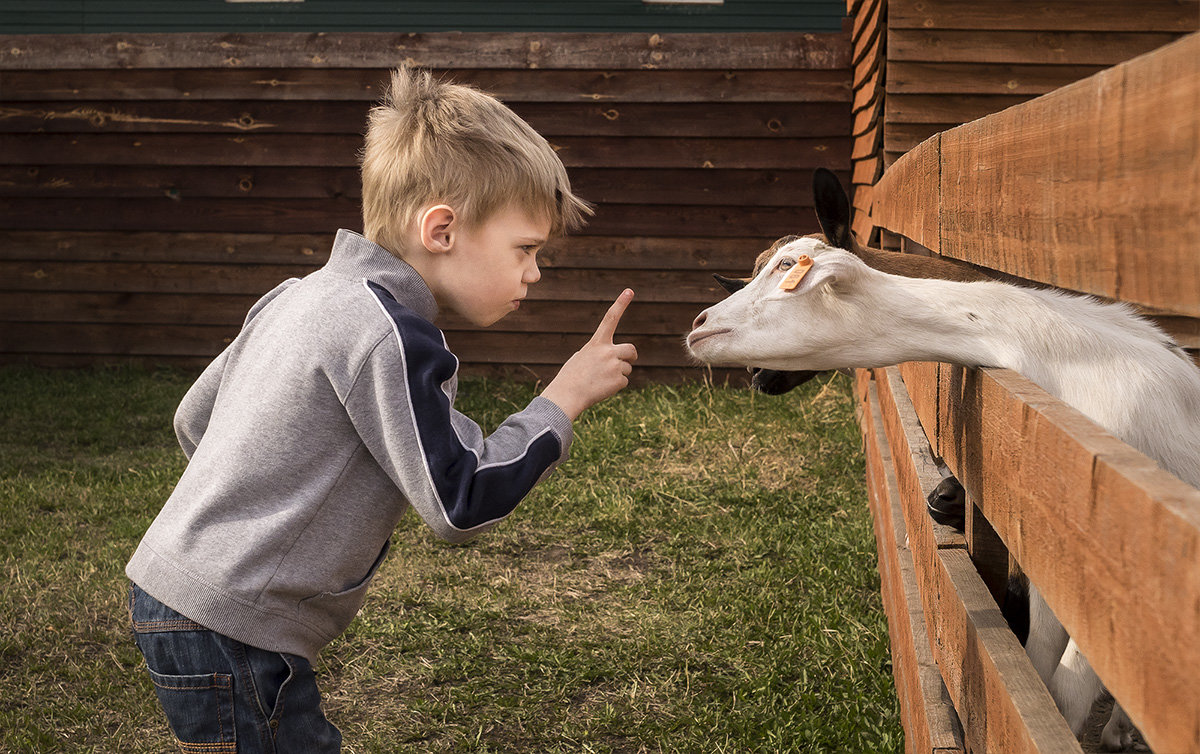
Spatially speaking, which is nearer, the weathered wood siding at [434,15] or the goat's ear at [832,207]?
the goat's ear at [832,207]

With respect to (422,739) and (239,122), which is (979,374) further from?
(239,122)

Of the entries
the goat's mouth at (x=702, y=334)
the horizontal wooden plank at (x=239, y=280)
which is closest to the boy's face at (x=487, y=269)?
the goat's mouth at (x=702, y=334)

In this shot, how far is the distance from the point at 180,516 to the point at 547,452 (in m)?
0.63

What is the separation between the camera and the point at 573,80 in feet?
25.2

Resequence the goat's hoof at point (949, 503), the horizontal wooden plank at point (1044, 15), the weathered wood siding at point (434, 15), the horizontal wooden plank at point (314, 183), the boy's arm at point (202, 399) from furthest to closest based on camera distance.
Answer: the weathered wood siding at point (434, 15) → the horizontal wooden plank at point (314, 183) → the horizontal wooden plank at point (1044, 15) → the goat's hoof at point (949, 503) → the boy's arm at point (202, 399)

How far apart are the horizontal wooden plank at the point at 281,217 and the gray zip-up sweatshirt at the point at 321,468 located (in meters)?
6.26

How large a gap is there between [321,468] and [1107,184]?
1236mm

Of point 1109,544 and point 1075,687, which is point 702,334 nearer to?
point 1075,687

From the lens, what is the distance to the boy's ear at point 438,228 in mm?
1805

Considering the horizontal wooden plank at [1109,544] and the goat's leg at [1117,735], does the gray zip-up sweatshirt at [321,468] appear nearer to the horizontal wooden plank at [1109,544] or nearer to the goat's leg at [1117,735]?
the horizontal wooden plank at [1109,544]

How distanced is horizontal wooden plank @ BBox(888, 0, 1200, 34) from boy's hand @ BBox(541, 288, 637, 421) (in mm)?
4270

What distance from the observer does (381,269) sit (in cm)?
181

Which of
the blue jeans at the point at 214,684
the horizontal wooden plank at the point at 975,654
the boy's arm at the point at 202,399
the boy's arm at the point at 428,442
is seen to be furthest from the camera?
the boy's arm at the point at 202,399

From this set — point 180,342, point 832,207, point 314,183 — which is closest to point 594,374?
point 832,207
